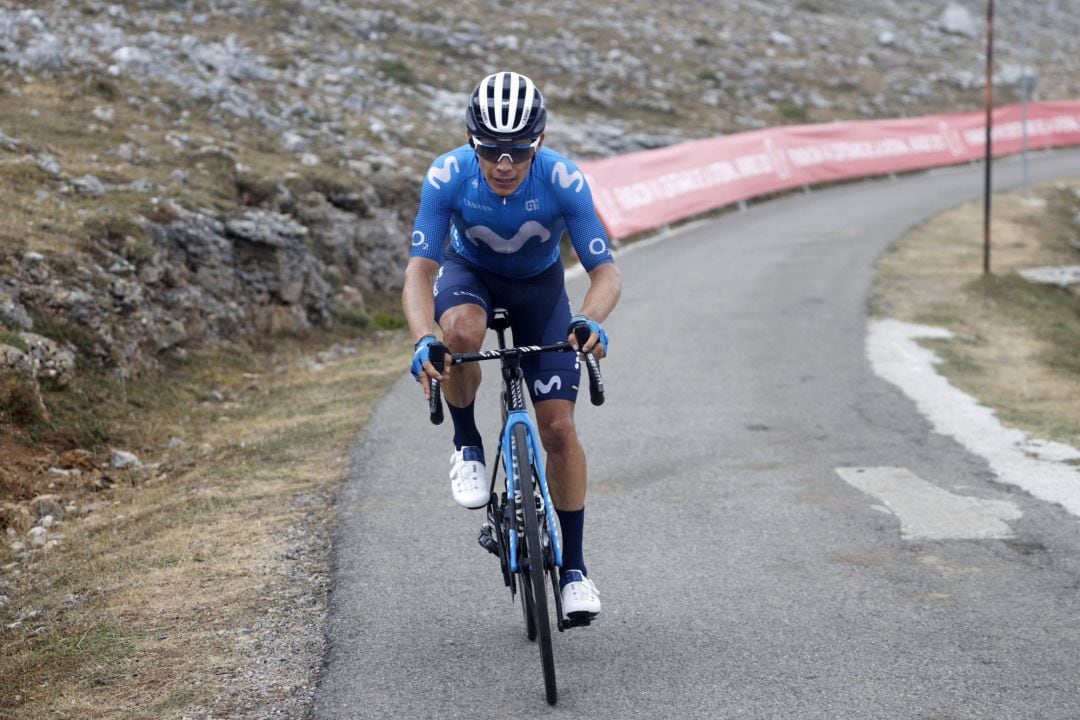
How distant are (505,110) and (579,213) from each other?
0.60m

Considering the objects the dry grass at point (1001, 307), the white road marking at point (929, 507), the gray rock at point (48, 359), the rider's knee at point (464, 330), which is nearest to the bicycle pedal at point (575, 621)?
the rider's knee at point (464, 330)

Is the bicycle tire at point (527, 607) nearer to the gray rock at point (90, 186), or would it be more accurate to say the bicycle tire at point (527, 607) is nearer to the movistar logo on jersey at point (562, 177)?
the movistar logo on jersey at point (562, 177)

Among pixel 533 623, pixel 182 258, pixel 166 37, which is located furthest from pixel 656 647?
pixel 166 37

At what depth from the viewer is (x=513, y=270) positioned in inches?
208

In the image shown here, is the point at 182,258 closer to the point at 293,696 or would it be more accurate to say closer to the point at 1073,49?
the point at 293,696

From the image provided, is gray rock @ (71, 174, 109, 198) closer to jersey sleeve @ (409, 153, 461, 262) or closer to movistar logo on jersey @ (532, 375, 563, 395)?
jersey sleeve @ (409, 153, 461, 262)

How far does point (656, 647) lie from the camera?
5168 millimetres

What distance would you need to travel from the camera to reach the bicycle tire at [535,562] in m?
4.40

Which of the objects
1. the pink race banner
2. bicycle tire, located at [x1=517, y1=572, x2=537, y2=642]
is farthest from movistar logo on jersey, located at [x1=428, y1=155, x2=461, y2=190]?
the pink race banner

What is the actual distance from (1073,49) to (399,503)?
57998 millimetres

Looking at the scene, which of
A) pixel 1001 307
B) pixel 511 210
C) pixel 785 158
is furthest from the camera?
pixel 785 158

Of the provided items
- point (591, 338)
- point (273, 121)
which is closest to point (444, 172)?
point (591, 338)

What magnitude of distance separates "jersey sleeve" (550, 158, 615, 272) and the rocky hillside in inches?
228

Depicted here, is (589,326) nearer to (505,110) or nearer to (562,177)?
(562,177)
